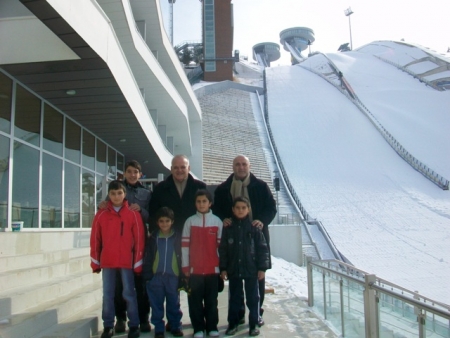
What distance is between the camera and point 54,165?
368 inches

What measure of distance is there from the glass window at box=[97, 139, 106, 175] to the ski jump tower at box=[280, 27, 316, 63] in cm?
11261

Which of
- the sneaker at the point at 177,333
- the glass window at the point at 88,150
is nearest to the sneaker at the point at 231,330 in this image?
the sneaker at the point at 177,333

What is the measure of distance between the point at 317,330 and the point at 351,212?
16.6 m

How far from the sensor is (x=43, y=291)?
5562mm

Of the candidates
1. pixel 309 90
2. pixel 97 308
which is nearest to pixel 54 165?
pixel 97 308

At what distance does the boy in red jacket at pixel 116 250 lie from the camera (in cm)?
511

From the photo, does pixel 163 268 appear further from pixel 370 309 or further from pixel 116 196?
pixel 370 309

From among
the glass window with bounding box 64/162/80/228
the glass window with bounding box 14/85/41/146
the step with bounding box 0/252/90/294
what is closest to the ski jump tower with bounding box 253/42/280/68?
the glass window with bounding box 64/162/80/228

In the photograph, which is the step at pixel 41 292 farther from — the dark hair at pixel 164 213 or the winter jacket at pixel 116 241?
the dark hair at pixel 164 213

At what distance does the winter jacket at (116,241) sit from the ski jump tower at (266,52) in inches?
4575

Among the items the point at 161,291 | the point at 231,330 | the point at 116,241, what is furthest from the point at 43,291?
the point at 231,330

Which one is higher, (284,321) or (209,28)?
(209,28)

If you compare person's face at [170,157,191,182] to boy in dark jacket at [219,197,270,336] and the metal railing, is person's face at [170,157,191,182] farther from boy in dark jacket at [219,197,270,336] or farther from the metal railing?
the metal railing

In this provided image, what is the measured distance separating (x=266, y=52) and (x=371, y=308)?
118 metres
